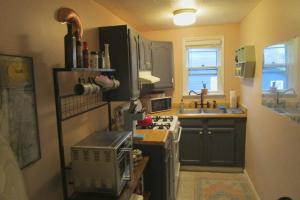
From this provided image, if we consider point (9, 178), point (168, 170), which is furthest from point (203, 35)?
point (9, 178)

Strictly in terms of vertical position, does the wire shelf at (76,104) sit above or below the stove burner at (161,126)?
above

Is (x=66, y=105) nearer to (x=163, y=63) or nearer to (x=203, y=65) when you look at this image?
(x=163, y=63)

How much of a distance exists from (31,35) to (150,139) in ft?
4.77

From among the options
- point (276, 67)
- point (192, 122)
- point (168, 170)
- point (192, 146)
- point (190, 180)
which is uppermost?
point (276, 67)

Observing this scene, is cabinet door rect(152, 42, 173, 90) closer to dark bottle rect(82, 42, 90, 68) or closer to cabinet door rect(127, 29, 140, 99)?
→ cabinet door rect(127, 29, 140, 99)

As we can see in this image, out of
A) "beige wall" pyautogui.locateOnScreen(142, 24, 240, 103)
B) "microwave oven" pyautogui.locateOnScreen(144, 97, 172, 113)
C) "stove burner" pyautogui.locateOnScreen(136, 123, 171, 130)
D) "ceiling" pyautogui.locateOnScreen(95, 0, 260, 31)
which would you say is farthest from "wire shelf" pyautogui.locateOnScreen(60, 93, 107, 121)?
"beige wall" pyautogui.locateOnScreen(142, 24, 240, 103)

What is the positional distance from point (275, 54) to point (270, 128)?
28.4 inches

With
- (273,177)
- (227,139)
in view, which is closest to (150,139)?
(273,177)

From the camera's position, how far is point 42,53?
141 cm

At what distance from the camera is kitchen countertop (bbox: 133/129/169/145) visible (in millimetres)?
2270

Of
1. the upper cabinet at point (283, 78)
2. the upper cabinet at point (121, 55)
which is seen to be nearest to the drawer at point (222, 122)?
the upper cabinet at point (283, 78)

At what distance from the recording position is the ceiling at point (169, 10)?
244 centimetres

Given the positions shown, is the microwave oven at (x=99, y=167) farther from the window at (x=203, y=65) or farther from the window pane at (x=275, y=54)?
the window at (x=203, y=65)

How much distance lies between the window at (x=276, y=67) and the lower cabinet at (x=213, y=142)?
48.3 inches
